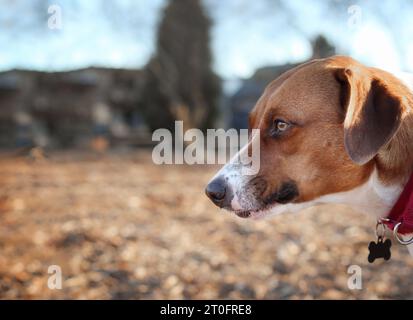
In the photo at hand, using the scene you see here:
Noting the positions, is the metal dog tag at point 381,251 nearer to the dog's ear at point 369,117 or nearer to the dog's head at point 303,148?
the dog's head at point 303,148

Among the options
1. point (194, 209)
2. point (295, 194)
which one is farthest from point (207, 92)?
point (295, 194)

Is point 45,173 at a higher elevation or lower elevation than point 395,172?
higher

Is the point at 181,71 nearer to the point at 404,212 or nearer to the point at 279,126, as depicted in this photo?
the point at 279,126

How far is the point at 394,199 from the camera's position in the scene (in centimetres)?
241

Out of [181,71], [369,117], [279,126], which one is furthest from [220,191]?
[181,71]

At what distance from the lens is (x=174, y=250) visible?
5.52 metres

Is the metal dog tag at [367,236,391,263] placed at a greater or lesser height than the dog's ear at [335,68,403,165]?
lesser

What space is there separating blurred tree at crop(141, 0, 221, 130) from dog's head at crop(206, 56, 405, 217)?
1733cm

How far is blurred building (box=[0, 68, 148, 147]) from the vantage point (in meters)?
16.4

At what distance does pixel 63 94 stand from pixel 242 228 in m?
13.5

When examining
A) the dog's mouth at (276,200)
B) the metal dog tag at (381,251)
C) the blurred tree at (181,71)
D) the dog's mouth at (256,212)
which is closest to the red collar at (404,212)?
the metal dog tag at (381,251)

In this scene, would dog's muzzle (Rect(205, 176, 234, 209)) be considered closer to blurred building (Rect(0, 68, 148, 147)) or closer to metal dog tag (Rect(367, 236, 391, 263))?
metal dog tag (Rect(367, 236, 391, 263))

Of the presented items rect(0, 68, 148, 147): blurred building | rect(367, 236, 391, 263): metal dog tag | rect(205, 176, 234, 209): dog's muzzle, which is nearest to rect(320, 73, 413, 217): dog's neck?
rect(367, 236, 391, 263): metal dog tag
